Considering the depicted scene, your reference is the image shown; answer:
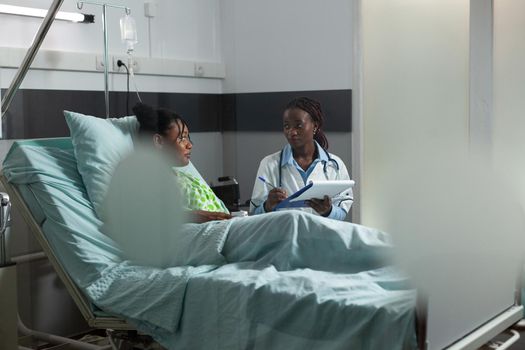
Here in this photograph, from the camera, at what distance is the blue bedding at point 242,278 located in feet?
5.03

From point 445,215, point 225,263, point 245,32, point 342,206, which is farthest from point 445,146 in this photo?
point 245,32

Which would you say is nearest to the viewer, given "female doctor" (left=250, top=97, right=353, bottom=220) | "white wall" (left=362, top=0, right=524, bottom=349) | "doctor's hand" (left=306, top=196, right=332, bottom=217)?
"white wall" (left=362, top=0, right=524, bottom=349)

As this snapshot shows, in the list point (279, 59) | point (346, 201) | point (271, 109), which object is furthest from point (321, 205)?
point (279, 59)

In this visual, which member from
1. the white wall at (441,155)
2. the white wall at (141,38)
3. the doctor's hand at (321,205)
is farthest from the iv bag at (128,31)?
the white wall at (441,155)

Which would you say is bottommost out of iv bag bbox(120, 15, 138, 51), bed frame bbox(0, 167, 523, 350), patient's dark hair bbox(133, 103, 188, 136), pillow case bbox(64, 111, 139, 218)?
bed frame bbox(0, 167, 523, 350)

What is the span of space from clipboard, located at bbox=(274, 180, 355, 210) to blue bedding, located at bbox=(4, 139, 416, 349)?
43cm

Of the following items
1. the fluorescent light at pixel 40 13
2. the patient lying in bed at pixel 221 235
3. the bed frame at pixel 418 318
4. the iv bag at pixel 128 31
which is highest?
the fluorescent light at pixel 40 13

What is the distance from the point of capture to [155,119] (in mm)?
2143

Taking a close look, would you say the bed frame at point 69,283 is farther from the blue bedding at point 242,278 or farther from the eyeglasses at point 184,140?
the eyeglasses at point 184,140

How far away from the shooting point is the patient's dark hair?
82.7 inches

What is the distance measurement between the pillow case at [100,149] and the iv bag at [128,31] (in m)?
0.36

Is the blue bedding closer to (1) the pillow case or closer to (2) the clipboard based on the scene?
(1) the pillow case

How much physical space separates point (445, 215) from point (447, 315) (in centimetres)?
21

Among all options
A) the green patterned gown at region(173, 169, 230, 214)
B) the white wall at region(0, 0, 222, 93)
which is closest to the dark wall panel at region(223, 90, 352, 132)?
the white wall at region(0, 0, 222, 93)
